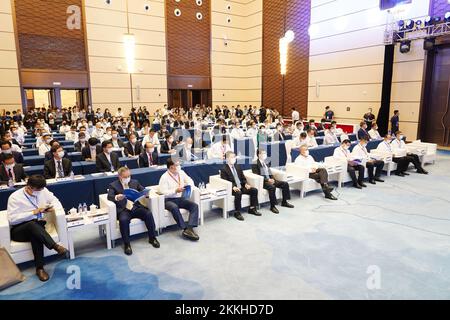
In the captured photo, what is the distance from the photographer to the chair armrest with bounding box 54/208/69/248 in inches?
168

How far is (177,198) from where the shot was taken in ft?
17.8

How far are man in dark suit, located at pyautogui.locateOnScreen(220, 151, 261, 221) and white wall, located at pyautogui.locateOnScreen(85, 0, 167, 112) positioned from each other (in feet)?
46.0

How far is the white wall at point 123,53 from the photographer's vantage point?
57.1 feet

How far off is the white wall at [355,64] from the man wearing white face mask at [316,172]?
8.67 meters

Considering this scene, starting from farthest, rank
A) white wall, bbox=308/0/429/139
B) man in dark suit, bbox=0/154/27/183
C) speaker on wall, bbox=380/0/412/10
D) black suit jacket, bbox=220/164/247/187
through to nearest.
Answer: white wall, bbox=308/0/429/139 → speaker on wall, bbox=380/0/412/10 → black suit jacket, bbox=220/164/247/187 → man in dark suit, bbox=0/154/27/183

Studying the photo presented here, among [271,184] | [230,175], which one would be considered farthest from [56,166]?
[271,184]

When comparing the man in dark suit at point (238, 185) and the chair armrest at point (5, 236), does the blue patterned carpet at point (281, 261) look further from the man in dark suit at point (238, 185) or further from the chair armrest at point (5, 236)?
the chair armrest at point (5, 236)

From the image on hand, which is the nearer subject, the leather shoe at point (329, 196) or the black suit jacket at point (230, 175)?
the black suit jacket at point (230, 175)

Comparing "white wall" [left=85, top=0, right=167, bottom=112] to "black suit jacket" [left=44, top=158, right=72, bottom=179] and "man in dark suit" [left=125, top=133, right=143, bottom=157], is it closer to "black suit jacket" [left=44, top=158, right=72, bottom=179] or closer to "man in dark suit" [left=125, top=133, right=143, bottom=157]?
"man in dark suit" [left=125, top=133, right=143, bottom=157]

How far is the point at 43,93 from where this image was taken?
1911 centimetres

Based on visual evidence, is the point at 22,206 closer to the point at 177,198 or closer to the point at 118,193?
the point at 118,193

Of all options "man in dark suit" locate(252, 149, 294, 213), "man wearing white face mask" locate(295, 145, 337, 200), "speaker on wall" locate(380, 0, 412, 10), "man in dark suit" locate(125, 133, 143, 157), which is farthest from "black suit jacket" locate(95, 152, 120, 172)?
"speaker on wall" locate(380, 0, 412, 10)

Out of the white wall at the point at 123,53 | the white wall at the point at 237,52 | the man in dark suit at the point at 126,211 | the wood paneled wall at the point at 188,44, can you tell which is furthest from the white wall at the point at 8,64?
the man in dark suit at the point at 126,211
